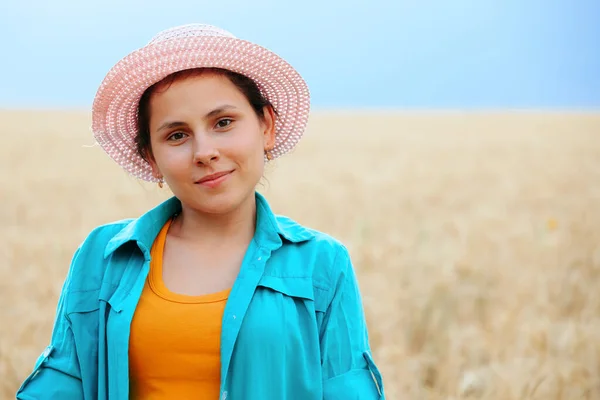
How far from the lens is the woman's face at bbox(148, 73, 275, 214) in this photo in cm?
199

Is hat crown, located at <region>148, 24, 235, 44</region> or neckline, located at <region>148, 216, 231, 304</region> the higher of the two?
hat crown, located at <region>148, 24, 235, 44</region>

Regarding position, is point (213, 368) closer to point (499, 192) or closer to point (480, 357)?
point (480, 357)

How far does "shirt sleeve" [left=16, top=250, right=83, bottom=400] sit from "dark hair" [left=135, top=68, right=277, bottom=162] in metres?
0.53

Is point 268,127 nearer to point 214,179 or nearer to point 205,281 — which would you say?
point 214,179

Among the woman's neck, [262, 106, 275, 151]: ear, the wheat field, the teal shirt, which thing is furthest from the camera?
the wheat field

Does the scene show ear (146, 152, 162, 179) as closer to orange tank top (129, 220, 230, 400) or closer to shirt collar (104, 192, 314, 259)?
shirt collar (104, 192, 314, 259)

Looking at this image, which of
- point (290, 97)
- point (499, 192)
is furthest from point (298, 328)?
point (499, 192)

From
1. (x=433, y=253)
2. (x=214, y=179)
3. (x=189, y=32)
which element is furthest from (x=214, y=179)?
(x=433, y=253)

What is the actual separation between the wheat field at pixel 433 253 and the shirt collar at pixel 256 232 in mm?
465

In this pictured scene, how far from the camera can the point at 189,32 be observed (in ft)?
6.78

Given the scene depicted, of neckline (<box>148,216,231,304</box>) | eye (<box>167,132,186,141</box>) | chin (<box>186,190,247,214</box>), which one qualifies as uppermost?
eye (<box>167,132,186,141</box>)

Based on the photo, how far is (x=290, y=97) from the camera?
231 cm

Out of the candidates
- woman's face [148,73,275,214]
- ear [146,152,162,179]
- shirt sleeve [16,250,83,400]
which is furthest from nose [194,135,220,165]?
shirt sleeve [16,250,83,400]

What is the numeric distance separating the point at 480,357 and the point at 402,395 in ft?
2.35
